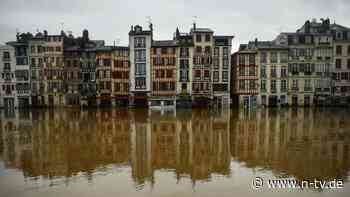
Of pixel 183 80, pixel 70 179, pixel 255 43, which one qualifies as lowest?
pixel 70 179

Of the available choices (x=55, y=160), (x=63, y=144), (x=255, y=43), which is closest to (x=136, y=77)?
(x=255, y=43)

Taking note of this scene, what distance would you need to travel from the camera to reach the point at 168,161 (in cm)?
1625

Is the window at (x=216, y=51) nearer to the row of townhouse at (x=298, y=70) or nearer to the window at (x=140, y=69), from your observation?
the row of townhouse at (x=298, y=70)

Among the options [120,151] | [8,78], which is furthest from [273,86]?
[8,78]

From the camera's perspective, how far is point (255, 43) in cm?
5397

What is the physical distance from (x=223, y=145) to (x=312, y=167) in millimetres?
6740

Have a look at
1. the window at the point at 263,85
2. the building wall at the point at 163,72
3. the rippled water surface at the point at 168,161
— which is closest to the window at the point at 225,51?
the window at the point at 263,85

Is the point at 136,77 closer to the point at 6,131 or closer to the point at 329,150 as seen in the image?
the point at 6,131

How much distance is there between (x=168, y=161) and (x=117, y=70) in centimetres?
4142

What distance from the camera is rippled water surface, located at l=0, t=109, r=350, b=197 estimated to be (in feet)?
40.5

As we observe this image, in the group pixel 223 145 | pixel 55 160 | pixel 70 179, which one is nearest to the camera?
pixel 70 179

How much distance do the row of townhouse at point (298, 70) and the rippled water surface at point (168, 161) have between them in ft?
92.1

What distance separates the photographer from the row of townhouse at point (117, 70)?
52.6 meters

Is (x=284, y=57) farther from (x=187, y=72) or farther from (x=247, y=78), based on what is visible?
(x=187, y=72)
